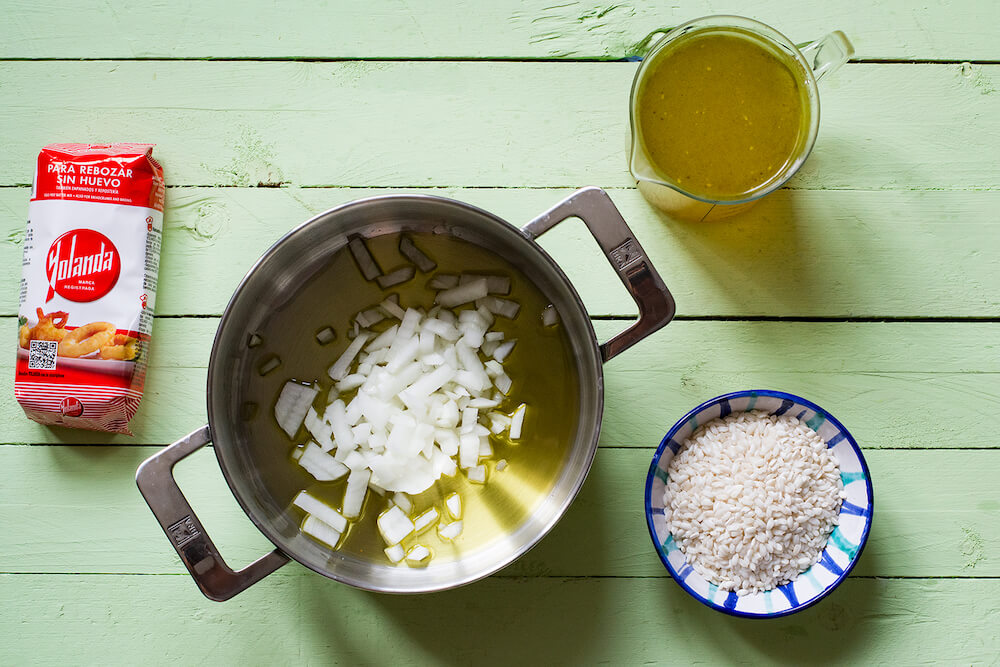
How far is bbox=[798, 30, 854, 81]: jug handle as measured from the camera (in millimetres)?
815

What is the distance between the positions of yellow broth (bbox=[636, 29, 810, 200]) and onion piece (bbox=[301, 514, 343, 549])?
600 mm

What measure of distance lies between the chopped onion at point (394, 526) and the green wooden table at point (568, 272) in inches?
4.6

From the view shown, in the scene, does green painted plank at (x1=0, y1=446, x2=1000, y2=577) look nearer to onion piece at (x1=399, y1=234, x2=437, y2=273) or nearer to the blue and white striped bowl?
the blue and white striped bowl

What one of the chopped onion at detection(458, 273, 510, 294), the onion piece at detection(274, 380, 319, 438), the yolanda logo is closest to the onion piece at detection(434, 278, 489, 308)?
the chopped onion at detection(458, 273, 510, 294)

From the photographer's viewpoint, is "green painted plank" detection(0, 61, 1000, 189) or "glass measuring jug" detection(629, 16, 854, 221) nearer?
"glass measuring jug" detection(629, 16, 854, 221)

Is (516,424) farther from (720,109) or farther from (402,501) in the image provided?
(720,109)

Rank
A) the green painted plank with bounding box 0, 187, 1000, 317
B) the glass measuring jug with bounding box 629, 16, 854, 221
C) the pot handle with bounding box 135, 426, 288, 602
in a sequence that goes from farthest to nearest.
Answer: the green painted plank with bounding box 0, 187, 1000, 317, the glass measuring jug with bounding box 629, 16, 854, 221, the pot handle with bounding box 135, 426, 288, 602

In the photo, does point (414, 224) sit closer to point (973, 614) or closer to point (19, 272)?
point (19, 272)

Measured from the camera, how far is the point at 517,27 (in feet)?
3.20

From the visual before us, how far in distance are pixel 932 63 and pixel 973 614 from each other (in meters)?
0.74

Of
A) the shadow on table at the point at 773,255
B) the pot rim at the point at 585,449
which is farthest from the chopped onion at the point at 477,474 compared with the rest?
the shadow on table at the point at 773,255

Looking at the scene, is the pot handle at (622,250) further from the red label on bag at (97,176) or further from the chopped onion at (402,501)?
the red label on bag at (97,176)

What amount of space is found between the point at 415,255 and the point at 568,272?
0.67 ft

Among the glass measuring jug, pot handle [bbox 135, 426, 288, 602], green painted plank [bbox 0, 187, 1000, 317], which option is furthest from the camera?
green painted plank [bbox 0, 187, 1000, 317]
